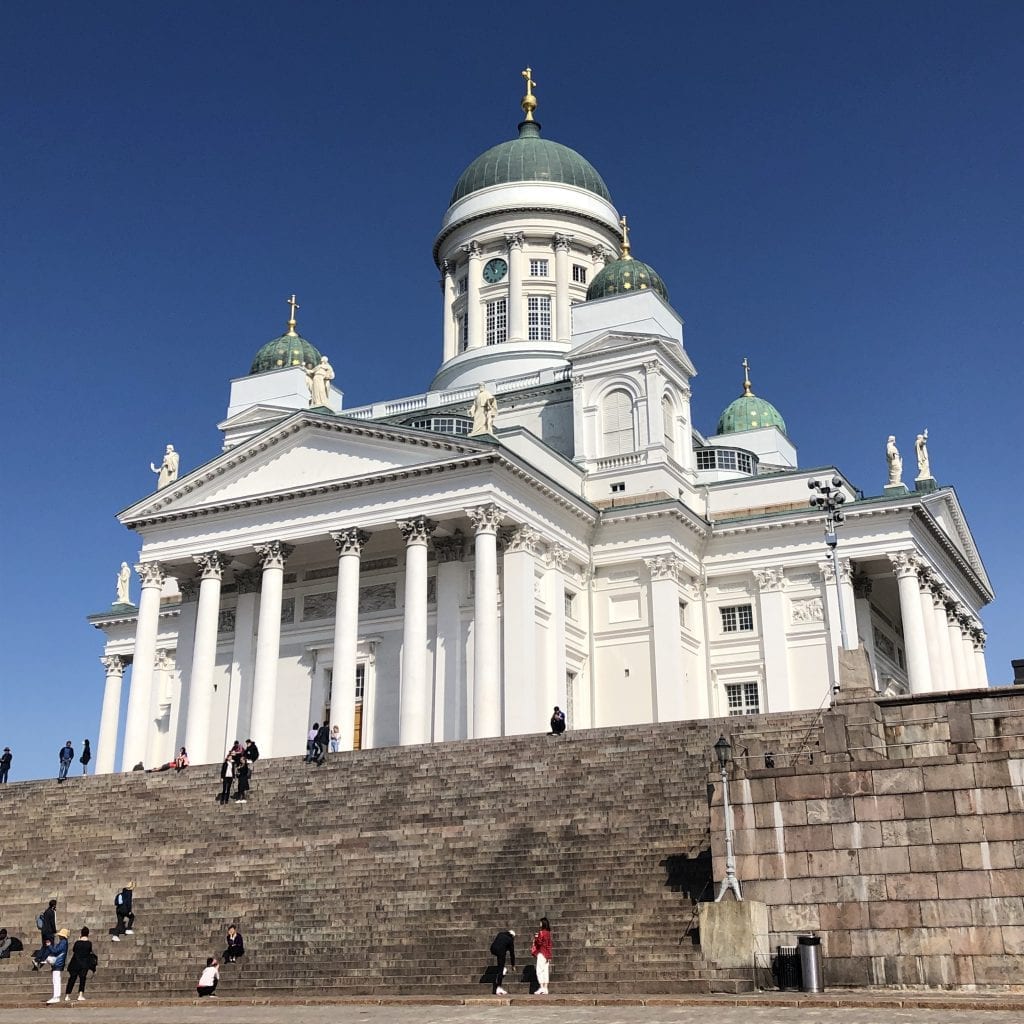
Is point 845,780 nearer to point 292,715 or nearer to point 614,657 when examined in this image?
point 614,657

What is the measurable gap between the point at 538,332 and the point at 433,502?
20.6 meters

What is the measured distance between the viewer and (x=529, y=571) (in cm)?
4062

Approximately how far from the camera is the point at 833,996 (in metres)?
18.4

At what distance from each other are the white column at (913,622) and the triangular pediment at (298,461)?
1650 cm

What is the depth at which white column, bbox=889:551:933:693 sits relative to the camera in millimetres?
43844

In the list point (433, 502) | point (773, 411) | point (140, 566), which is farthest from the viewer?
point (773, 411)

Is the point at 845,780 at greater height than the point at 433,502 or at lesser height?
lesser

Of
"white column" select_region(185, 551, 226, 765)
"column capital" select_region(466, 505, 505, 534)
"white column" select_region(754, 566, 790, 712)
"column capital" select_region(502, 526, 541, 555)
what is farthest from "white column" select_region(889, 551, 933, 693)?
"white column" select_region(185, 551, 226, 765)

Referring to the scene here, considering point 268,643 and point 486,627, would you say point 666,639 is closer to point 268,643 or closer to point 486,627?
point 486,627

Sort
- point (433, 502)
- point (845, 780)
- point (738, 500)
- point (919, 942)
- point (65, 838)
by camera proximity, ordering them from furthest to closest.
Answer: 1. point (738, 500)
2. point (433, 502)
3. point (65, 838)
4. point (845, 780)
5. point (919, 942)

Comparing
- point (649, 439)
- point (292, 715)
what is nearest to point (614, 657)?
point (649, 439)

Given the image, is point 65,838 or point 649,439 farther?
point 649,439

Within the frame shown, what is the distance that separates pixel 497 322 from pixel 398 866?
38136 mm

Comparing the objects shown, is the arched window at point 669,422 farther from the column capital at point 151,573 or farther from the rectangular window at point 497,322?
the column capital at point 151,573
